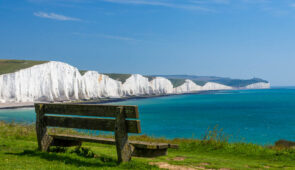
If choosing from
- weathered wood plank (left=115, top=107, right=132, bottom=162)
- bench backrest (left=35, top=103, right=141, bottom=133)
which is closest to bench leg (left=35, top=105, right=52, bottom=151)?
bench backrest (left=35, top=103, right=141, bottom=133)

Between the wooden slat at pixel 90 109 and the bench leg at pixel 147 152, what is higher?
the wooden slat at pixel 90 109

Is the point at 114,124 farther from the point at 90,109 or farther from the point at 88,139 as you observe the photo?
the point at 88,139

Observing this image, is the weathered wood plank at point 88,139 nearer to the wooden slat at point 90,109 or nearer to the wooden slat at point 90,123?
the wooden slat at point 90,123

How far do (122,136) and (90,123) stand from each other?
3.11ft

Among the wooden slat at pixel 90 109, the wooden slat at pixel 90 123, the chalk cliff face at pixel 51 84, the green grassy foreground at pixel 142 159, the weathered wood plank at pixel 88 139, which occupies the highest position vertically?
the chalk cliff face at pixel 51 84

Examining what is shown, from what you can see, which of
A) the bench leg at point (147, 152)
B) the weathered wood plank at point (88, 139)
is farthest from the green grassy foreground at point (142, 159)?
the weathered wood plank at point (88, 139)

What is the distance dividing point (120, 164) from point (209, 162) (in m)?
2.70

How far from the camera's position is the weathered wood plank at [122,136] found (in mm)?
6754

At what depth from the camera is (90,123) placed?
24.0 feet

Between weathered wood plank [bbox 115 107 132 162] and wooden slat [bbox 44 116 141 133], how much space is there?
0.10 meters

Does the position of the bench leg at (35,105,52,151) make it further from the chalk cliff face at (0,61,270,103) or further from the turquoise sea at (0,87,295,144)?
the chalk cliff face at (0,61,270,103)

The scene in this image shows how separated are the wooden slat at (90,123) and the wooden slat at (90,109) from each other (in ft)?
0.45

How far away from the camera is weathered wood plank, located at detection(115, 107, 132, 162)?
6.75 metres

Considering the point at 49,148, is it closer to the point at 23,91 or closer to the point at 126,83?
the point at 23,91
